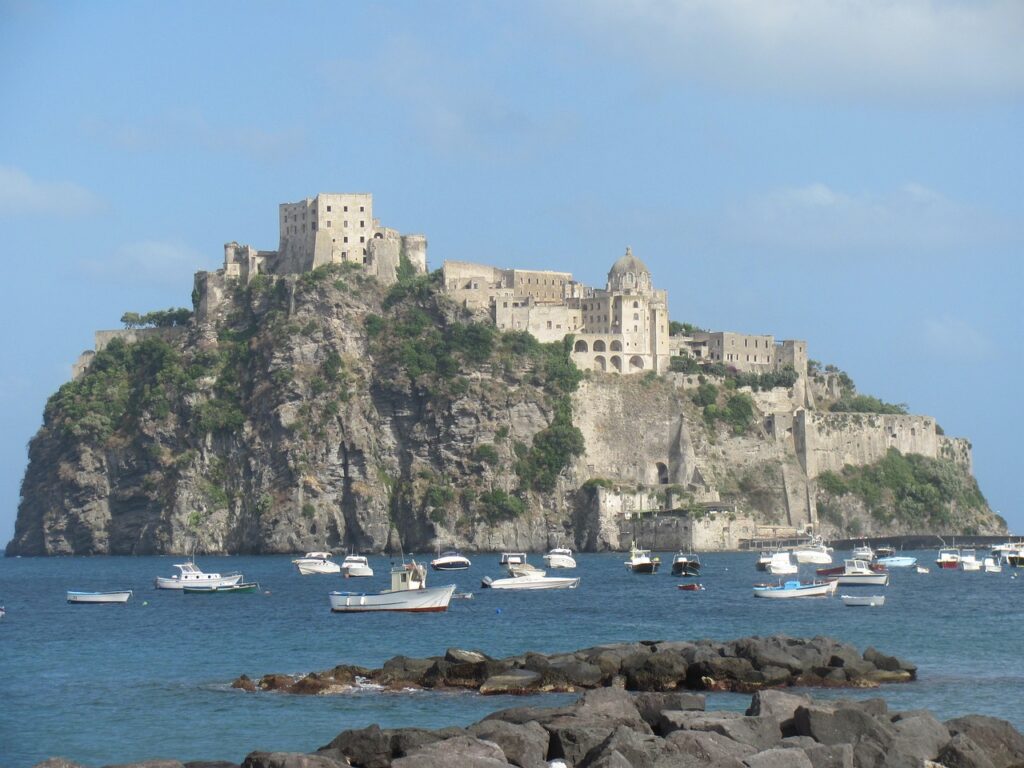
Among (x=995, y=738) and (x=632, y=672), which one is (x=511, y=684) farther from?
(x=995, y=738)

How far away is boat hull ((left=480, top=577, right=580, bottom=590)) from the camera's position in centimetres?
7806

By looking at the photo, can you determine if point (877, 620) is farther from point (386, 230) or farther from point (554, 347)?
point (386, 230)

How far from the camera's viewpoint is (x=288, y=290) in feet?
397

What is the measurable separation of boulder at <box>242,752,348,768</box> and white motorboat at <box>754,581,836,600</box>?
46.3 m

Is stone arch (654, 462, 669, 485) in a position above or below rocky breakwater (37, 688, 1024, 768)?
above

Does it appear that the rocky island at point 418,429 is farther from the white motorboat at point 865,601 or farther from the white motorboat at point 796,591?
the white motorboat at point 865,601

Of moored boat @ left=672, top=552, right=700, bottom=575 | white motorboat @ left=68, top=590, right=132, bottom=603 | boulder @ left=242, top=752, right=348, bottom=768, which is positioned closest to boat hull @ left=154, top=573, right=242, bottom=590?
white motorboat @ left=68, top=590, right=132, bottom=603

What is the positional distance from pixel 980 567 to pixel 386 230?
5271 cm

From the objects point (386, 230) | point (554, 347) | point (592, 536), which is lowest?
point (592, 536)

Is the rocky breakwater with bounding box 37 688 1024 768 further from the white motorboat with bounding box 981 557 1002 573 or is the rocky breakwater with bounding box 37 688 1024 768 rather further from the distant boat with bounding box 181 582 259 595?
the white motorboat with bounding box 981 557 1002 573

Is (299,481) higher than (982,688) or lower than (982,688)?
higher

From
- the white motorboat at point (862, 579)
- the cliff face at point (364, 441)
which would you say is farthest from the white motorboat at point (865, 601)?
the cliff face at point (364, 441)

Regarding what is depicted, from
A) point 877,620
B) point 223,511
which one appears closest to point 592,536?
point 223,511

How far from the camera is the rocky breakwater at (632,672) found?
38406 mm
